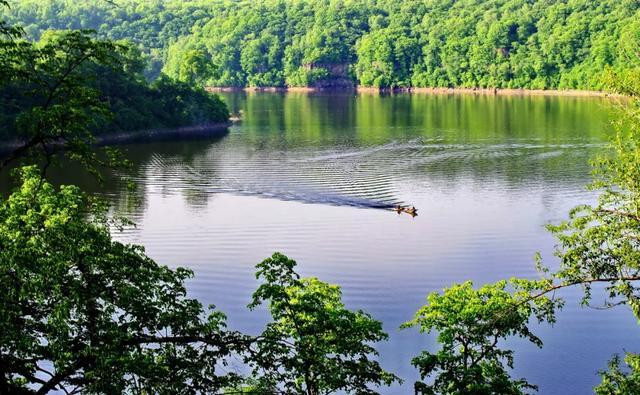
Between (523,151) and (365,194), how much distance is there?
2231cm

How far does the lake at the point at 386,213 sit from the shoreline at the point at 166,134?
8.34 ft

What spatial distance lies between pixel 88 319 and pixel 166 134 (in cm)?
6860

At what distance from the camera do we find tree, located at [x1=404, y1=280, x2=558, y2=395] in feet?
53.2

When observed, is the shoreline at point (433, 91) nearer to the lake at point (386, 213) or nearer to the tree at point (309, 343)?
the lake at point (386, 213)

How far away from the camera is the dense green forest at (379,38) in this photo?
145750 millimetres

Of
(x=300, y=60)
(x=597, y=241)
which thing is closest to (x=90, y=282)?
(x=597, y=241)

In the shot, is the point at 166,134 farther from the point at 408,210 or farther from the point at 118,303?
the point at 118,303

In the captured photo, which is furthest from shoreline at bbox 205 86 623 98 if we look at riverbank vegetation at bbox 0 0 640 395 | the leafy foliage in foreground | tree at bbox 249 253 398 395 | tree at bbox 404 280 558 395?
tree at bbox 249 253 398 395

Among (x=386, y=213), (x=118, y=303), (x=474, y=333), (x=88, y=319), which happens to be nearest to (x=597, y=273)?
(x=474, y=333)

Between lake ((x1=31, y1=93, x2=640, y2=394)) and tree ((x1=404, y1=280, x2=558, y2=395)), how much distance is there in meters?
4.60

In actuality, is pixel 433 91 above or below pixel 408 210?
above

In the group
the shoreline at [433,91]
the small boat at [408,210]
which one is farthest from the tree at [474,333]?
the shoreline at [433,91]

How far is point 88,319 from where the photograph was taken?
12.8 meters

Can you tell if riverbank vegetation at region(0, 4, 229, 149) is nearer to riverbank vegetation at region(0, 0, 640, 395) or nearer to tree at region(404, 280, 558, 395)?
riverbank vegetation at region(0, 0, 640, 395)
